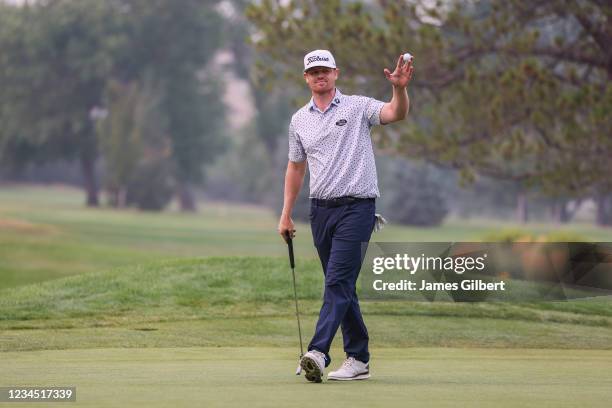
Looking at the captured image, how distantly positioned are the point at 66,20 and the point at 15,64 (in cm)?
452

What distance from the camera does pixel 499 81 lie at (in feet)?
99.6

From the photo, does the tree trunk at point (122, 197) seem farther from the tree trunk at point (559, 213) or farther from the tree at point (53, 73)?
the tree trunk at point (559, 213)

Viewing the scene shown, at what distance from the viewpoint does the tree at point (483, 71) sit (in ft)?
98.0

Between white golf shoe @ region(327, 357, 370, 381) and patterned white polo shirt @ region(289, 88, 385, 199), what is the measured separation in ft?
3.61

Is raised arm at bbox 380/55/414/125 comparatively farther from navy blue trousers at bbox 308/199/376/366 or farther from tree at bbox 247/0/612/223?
tree at bbox 247/0/612/223

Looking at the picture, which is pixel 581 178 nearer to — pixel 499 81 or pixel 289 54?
pixel 499 81

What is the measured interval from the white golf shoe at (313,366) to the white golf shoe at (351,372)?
346 mm

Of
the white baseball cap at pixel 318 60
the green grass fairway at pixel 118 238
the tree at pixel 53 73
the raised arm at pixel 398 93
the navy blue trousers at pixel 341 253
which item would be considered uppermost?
the tree at pixel 53 73

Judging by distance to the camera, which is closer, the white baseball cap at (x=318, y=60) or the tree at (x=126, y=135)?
the white baseball cap at (x=318, y=60)

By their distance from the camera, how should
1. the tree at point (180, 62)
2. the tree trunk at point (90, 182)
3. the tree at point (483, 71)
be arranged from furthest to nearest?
1. the tree at point (180, 62)
2. the tree trunk at point (90, 182)
3. the tree at point (483, 71)

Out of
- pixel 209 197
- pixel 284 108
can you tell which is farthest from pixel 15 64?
pixel 209 197

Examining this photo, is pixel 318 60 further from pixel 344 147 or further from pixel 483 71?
pixel 483 71

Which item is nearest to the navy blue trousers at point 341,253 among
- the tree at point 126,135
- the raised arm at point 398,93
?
the raised arm at point 398,93

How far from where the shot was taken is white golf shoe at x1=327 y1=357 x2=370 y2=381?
325 inches
